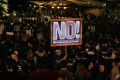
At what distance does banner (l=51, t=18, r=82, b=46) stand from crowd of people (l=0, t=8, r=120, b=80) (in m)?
0.67

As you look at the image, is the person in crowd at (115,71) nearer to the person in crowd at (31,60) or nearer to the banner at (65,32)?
the banner at (65,32)

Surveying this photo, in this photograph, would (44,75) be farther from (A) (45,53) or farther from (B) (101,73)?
(A) (45,53)

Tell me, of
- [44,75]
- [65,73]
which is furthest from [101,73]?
[44,75]

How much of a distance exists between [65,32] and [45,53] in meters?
1.53

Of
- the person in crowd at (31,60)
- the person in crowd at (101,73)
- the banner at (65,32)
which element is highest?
the banner at (65,32)

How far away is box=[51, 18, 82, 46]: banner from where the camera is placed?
350 inches

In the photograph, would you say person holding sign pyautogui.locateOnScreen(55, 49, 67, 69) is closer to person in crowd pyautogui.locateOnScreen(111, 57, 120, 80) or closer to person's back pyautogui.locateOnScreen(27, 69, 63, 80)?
person in crowd pyautogui.locateOnScreen(111, 57, 120, 80)

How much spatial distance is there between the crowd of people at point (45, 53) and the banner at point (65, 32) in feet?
2.21

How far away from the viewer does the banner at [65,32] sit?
8880 mm

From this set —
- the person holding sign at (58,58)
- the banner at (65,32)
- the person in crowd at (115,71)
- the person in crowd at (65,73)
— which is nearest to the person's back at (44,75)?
the person in crowd at (65,73)

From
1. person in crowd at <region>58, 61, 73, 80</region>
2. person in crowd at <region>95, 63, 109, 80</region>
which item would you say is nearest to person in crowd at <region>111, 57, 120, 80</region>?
person in crowd at <region>95, 63, 109, 80</region>

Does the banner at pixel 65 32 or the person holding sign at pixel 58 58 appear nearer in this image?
the banner at pixel 65 32

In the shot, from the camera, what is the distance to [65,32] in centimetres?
899

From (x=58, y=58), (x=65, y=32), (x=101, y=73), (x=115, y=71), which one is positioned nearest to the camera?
(x=65, y=32)
